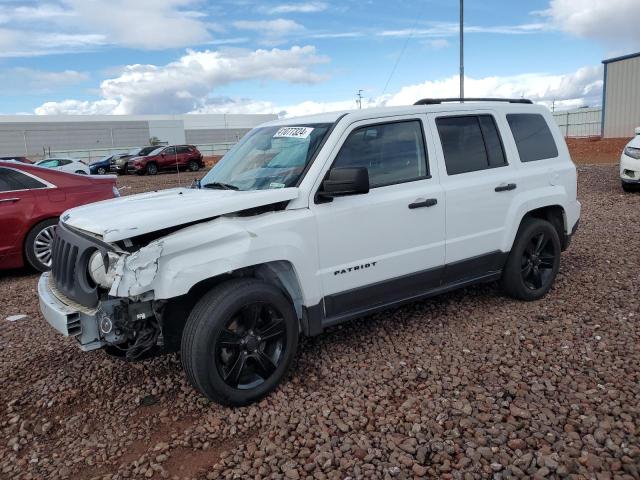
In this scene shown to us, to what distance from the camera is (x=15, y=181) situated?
700 centimetres

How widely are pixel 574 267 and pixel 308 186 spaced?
3976 mm

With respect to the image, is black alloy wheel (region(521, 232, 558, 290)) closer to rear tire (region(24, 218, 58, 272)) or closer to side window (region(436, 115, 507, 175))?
side window (region(436, 115, 507, 175))

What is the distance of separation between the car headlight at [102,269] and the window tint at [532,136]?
361 cm

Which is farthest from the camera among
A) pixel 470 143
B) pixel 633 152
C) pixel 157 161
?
pixel 157 161

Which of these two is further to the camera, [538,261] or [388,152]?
[538,261]

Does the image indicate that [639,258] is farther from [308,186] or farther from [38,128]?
[38,128]

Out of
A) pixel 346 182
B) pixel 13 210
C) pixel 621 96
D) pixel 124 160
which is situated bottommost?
pixel 124 160

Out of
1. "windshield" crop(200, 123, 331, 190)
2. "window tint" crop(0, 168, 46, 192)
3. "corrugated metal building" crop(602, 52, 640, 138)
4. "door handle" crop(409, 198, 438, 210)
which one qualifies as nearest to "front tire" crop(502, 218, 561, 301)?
"door handle" crop(409, 198, 438, 210)

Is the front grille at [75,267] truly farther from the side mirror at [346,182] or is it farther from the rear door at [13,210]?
the rear door at [13,210]

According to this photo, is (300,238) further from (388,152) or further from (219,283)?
(388,152)

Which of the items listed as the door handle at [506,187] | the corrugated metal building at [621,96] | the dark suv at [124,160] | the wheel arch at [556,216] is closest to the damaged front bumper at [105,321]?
the door handle at [506,187]

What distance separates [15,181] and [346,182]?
551 centimetres

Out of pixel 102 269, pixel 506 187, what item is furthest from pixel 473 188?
pixel 102 269

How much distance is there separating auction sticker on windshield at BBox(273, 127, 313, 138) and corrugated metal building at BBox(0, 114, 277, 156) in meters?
61.1
